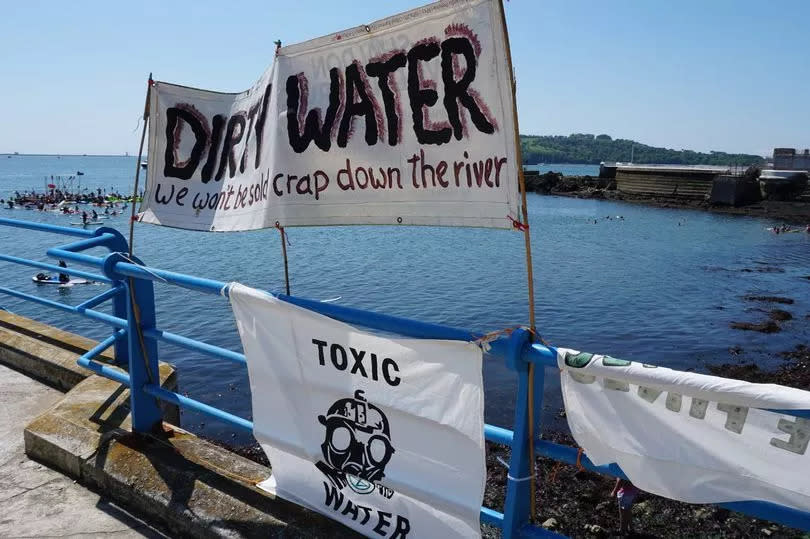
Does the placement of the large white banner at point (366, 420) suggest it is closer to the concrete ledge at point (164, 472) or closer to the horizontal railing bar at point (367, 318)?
the horizontal railing bar at point (367, 318)

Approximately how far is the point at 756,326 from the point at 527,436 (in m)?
23.0

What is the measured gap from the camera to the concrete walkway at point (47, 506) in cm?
355

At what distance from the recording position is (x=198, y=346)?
12.7 feet

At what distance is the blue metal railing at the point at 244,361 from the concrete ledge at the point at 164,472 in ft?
0.77

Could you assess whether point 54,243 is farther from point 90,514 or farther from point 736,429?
point 736,429

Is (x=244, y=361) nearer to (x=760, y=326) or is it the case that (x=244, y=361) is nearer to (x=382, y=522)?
(x=382, y=522)

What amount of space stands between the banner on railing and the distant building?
87.9 meters

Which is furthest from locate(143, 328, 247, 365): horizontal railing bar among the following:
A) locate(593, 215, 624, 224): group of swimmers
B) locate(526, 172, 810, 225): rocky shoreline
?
locate(526, 172, 810, 225): rocky shoreline

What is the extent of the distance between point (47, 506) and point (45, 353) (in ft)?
8.14

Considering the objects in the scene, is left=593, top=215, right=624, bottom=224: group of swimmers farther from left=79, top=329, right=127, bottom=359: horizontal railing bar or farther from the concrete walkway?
the concrete walkway

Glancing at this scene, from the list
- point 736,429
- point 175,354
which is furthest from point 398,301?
point 736,429

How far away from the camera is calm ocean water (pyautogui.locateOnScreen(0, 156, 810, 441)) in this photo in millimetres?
19234

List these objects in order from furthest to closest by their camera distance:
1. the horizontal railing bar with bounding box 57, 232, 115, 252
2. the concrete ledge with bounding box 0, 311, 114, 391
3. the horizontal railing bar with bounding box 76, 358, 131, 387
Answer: the concrete ledge with bounding box 0, 311, 114, 391 → the horizontal railing bar with bounding box 57, 232, 115, 252 → the horizontal railing bar with bounding box 76, 358, 131, 387

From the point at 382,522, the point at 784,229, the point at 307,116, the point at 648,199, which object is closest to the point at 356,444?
the point at 382,522
